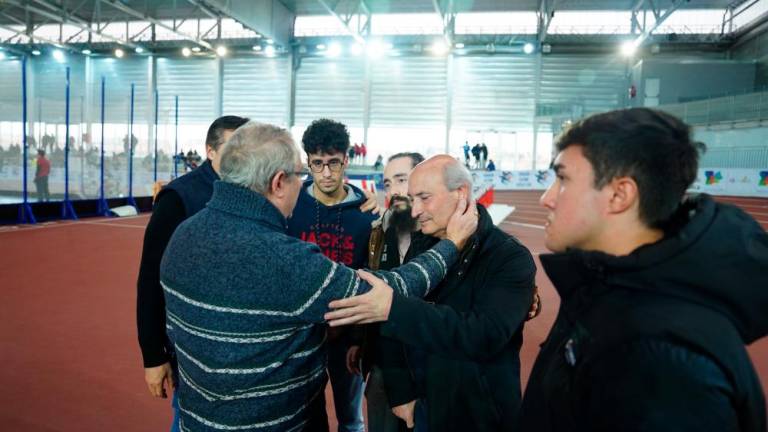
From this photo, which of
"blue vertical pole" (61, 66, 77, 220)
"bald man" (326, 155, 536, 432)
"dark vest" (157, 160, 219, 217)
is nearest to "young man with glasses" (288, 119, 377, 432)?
"dark vest" (157, 160, 219, 217)

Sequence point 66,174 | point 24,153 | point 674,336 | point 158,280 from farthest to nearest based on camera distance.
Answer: point 66,174, point 24,153, point 158,280, point 674,336

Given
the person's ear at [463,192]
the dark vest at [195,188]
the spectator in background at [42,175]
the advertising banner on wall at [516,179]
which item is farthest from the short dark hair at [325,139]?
the advertising banner on wall at [516,179]

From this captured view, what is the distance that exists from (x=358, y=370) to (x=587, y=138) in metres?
1.89

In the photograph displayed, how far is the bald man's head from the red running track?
235cm

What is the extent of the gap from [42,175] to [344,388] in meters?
12.6

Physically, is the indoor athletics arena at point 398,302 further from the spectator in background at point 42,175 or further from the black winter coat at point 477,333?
the spectator in background at point 42,175

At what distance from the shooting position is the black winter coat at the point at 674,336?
82 cm

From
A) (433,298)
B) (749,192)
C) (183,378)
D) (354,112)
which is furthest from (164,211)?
(354,112)

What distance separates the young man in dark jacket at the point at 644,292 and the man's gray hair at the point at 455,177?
81 centimetres

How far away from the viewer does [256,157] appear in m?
1.57

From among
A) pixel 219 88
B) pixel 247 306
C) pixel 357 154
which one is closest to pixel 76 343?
pixel 247 306

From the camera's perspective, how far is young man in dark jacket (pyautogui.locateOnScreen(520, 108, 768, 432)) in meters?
0.83

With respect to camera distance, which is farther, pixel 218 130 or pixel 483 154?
pixel 483 154

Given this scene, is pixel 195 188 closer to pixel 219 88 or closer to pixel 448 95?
pixel 448 95
